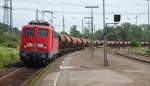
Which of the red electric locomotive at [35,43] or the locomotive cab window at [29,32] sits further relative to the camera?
the locomotive cab window at [29,32]

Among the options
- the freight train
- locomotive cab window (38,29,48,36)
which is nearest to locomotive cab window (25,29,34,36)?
the freight train

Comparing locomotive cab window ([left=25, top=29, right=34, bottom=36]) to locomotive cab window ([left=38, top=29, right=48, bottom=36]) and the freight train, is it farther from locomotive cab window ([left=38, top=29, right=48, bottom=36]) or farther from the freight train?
locomotive cab window ([left=38, top=29, right=48, bottom=36])

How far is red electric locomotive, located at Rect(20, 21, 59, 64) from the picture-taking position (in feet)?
99.8

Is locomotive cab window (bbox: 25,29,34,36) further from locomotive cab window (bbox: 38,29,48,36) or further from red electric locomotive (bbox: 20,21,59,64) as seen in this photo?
locomotive cab window (bbox: 38,29,48,36)

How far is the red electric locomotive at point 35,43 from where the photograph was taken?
30.4 meters

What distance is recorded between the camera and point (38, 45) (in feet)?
101

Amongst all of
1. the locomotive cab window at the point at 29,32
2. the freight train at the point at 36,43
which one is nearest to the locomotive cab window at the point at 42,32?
the freight train at the point at 36,43

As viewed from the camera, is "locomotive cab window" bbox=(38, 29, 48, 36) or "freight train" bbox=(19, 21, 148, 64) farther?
"locomotive cab window" bbox=(38, 29, 48, 36)

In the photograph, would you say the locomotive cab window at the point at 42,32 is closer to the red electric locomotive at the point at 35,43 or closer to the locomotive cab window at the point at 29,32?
the red electric locomotive at the point at 35,43

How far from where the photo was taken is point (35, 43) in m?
30.6

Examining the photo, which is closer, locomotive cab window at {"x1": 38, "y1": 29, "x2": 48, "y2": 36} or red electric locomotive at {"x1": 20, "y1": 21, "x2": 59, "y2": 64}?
red electric locomotive at {"x1": 20, "y1": 21, "x2": 59, "y2": 64}

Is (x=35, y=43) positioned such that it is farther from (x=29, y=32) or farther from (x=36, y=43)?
(x=29, y=32)

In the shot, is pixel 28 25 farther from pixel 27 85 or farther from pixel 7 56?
pixel 27 85

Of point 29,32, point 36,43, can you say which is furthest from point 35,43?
point 29,32
